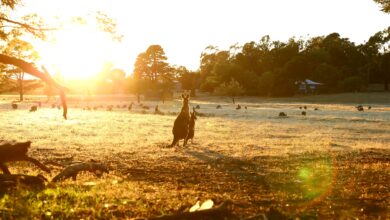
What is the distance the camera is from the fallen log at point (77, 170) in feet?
34.0

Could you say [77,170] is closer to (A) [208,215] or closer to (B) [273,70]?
(A) [208,215]

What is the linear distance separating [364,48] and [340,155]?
87.8 meters

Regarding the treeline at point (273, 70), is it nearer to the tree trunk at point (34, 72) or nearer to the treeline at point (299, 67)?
the treeline at point (299, 67)

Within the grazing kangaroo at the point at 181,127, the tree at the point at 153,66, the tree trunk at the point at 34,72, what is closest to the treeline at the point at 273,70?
the tree at the point at 153,66

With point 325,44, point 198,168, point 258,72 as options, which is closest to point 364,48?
point 325,44

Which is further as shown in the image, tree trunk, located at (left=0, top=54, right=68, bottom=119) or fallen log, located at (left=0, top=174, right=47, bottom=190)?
fallen log, located at (left=0, top=174, right=47, bottom=190)

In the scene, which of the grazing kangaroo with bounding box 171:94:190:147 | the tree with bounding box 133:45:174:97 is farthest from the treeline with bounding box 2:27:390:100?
the grazing kangaroo with bounding box 171:94:190:147

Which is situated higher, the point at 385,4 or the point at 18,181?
the point at 385,4

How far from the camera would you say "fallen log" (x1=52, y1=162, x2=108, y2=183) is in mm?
10370

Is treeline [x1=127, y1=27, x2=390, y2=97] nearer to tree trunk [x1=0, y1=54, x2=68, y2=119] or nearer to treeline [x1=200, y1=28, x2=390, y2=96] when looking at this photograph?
treeline [x1=200, y1=28, x2=390, y2=96]

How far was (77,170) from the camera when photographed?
10.7m

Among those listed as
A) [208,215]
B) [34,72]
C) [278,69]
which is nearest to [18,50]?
[34,72]

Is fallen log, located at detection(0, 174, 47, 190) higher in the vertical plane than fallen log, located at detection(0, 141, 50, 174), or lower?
lower

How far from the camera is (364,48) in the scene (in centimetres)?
9600
